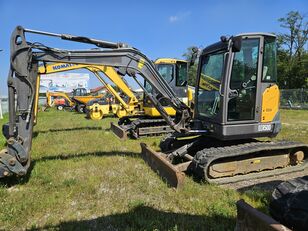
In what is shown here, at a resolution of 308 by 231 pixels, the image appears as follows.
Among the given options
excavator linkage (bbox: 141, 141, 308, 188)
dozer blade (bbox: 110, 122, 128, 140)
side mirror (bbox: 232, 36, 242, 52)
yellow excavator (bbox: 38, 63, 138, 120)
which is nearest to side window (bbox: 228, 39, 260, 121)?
side mirror (bbox: 232, 36, 242, 52)

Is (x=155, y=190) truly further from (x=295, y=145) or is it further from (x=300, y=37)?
(x=300, y=37)

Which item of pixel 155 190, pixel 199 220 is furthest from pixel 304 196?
pixel 155 190

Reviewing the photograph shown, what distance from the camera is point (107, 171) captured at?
582cm

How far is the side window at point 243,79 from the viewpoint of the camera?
5.36 meters

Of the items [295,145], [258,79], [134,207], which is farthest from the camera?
[295,145]

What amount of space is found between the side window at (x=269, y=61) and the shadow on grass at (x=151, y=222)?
305 cm

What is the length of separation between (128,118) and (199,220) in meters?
8.25

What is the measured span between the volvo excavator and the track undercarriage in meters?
0.02

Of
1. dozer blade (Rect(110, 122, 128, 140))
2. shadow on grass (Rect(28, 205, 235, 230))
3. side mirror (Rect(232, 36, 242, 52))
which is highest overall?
side mirror (Rect(232, 36, 242, 52))

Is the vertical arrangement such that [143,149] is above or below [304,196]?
below

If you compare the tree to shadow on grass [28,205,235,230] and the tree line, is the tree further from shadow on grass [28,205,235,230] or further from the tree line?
shadow on grass [28,205,235,230]

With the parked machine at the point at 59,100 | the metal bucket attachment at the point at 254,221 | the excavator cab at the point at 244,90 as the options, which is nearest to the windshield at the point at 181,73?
the excavator cab at the point at 244,90

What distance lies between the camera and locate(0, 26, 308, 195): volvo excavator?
495 centimetres

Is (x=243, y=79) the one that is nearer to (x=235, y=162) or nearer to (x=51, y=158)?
(x=235, y=162)
